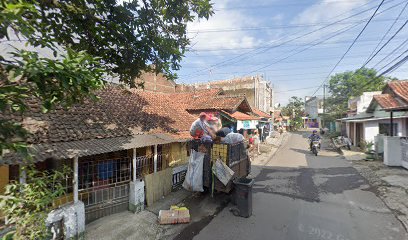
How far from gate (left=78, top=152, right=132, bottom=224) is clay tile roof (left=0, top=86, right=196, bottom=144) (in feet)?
2.91

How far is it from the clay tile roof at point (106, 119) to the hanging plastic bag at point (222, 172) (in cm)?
276

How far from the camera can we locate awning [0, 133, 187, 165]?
A: 4.02 metres

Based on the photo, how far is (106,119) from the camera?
6.97 m

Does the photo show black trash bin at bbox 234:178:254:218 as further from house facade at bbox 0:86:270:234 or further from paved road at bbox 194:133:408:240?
house facade at bbox 0:86:270:234

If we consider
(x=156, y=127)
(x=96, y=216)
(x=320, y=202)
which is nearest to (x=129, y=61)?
(x=156, y=127)

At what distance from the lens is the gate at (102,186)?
19.0ft

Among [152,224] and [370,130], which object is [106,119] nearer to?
[152,224]

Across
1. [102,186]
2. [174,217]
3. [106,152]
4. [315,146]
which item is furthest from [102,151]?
[315,146]

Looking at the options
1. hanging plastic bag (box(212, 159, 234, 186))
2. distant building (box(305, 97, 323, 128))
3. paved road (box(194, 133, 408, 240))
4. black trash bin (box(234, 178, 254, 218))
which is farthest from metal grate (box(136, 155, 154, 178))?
distant building (box(305, 97, 323, 128))

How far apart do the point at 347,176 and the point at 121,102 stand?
405 inches

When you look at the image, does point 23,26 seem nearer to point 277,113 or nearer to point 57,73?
point 57,73

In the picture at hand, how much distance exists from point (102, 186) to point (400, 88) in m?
17.4

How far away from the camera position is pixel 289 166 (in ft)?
39.3

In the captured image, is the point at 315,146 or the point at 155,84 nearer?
the point at 315,146
